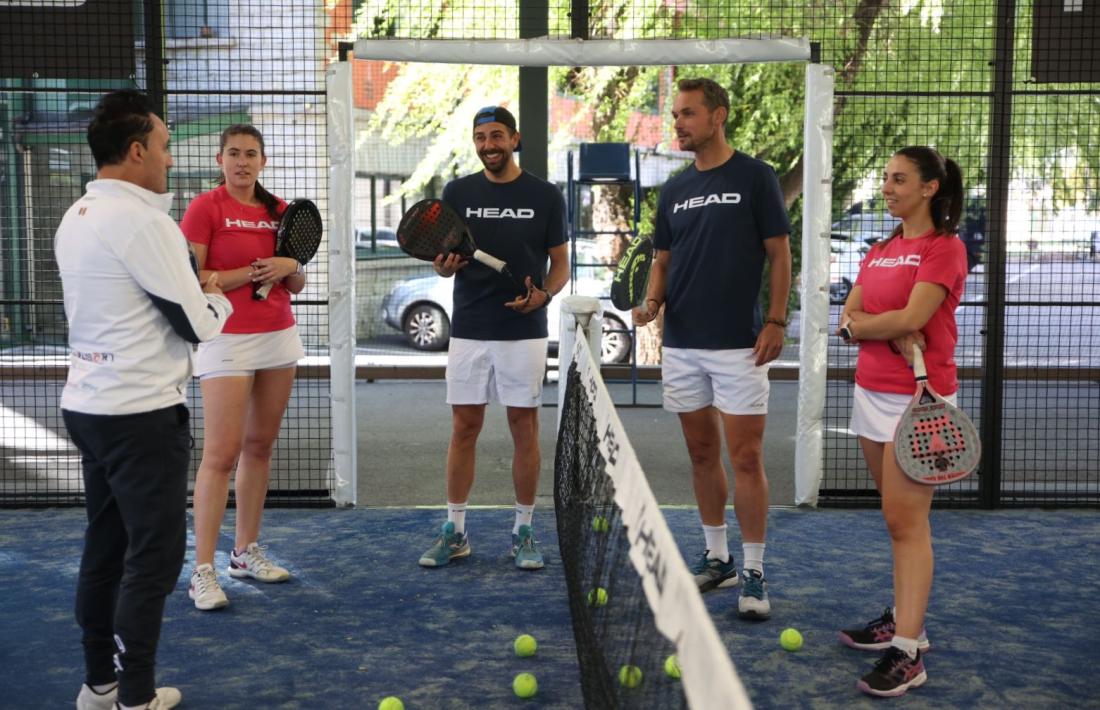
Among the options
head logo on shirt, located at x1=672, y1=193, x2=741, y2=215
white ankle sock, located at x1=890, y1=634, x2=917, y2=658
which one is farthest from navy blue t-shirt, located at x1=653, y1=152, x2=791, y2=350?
white ankle sock, located at x1=890, y1=634, x2=917, y2=658

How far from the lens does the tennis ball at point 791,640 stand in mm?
4129

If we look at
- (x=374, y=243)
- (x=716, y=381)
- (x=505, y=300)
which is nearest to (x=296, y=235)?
(x=505, y=300)

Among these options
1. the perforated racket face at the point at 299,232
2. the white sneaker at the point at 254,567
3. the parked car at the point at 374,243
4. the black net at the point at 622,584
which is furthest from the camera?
the parked car at the point at 374,243

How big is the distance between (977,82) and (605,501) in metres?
8.80

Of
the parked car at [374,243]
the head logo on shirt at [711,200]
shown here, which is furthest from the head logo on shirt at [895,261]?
the parked car at [374,243]

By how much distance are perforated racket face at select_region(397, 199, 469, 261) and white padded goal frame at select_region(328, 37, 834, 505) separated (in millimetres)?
1276

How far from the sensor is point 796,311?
1562 centimetres

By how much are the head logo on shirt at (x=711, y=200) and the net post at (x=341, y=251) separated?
85.8 inches

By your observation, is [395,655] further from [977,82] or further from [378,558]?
[977,82]

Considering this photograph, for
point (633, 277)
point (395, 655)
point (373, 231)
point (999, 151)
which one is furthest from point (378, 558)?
point (373, 231)

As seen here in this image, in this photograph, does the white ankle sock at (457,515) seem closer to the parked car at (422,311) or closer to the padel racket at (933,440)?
the padel racket at (933,440)

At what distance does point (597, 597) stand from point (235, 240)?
2236 millimetres

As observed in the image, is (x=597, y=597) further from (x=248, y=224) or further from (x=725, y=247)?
(x=248, y=224)

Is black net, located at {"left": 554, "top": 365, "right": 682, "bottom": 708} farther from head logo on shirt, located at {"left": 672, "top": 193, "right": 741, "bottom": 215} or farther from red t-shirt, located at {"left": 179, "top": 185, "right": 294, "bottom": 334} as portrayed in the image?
red t-shirt, located at {"left": 179, "top": 185, "right": 294, "bottom": 334}
